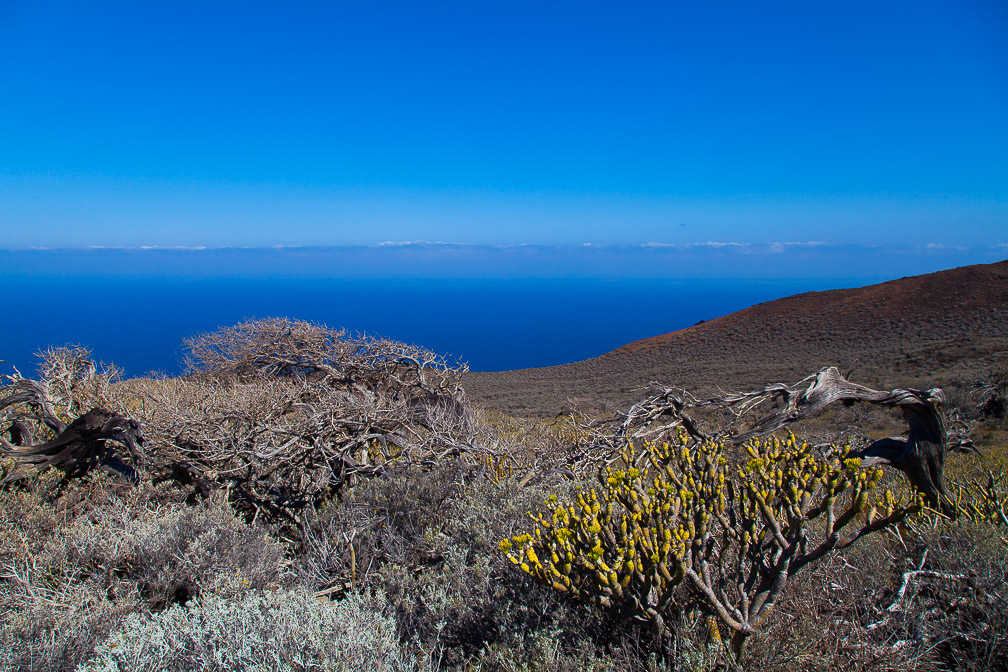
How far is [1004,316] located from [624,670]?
3896cm

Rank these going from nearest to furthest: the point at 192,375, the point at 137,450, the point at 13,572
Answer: the point at 13,572 → the point at 137,450 → the point at 192,375

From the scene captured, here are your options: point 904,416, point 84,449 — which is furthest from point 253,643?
point 904,416

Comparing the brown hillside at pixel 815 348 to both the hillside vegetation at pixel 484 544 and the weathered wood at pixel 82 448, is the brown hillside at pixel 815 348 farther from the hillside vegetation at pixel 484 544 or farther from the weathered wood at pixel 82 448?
the weathered wood at pixel 82 448

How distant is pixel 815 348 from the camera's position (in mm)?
32750

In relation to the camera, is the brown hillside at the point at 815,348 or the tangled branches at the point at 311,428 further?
the brown hillside at the point at 815,348

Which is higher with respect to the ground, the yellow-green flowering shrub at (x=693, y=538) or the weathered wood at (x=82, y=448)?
the yellow-green flowering shrub at (x=693, y=538)

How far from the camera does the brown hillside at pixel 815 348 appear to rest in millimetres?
22438

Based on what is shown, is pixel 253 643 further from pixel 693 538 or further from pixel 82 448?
pixel 82 448

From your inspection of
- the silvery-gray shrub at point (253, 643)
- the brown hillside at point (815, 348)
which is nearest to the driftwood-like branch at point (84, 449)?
the silvery-gray shrub at point (253, 643)

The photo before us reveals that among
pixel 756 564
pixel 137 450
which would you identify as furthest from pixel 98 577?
pixel 756 564

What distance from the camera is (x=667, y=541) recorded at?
2309 millimetres

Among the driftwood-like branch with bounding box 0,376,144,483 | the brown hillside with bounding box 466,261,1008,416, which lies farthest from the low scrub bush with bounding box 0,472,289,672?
the brown hillside with bounding box 466,261,1008,416

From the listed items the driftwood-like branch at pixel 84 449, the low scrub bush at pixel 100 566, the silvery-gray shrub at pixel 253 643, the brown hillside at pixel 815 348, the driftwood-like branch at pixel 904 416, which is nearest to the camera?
the silvery-gray shrub at pixel 253 643

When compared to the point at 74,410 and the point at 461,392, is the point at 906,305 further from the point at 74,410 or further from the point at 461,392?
the point at 74,410
